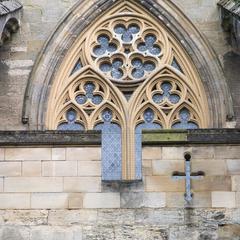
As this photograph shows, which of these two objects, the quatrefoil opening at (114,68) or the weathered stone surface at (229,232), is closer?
the weathered stone surface at (229,232)

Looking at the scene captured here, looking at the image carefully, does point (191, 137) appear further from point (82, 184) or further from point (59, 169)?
point (59, 169)

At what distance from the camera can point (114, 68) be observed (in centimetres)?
1367

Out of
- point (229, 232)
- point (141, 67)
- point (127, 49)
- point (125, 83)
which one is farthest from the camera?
point (127, 49)

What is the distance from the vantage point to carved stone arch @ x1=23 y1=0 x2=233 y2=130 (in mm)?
12805

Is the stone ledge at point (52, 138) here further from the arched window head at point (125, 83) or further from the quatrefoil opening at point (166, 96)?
the quatrefoil opening at point (166, 96)

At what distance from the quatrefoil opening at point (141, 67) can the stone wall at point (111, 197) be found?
7.23m

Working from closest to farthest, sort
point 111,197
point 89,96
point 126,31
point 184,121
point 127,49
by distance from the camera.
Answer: point 111,197 < point 184,121 < point 89,96 < point 127,49 < point 126,31

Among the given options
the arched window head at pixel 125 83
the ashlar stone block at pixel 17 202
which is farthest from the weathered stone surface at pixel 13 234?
the arched window head at pixel 125 83

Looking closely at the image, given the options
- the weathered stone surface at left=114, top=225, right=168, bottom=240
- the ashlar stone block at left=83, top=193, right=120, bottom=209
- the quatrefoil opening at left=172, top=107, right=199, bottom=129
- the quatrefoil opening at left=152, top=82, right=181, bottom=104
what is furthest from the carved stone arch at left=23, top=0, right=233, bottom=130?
the weathered stone surface at left=114, top=225, right=168, bottom=240

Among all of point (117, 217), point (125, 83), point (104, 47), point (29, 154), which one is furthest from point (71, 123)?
point (117, 217)

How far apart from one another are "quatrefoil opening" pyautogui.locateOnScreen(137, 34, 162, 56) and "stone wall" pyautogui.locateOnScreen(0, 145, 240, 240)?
743 centimetres

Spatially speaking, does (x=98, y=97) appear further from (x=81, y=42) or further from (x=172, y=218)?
(x=172, y=218)

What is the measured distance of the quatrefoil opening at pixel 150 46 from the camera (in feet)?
45.1

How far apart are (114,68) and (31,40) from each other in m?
Answer: 1.46
